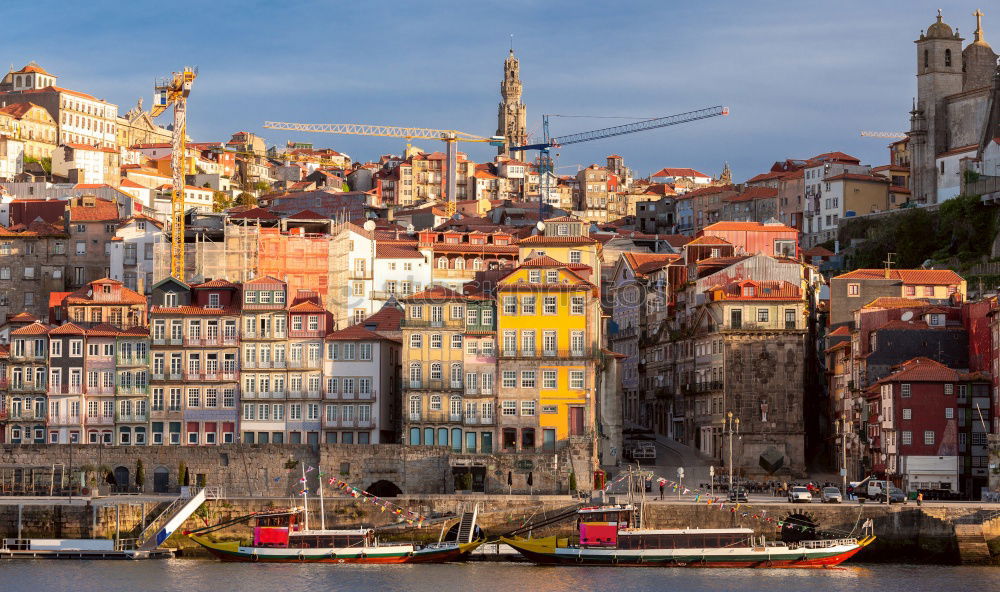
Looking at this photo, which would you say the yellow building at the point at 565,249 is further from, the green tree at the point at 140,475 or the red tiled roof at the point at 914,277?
the green tree at the point at 140,475

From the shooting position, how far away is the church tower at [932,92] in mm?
151250

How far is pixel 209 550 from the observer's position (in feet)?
275

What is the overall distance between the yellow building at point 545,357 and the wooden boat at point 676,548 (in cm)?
1384

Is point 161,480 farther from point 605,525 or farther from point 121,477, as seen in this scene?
point 605,525

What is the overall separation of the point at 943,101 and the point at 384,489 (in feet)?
255

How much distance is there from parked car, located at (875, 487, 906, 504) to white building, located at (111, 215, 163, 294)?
55.1 meters

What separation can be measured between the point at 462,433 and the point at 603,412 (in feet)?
32.8

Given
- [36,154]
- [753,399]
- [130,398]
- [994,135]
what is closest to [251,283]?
[130,398]

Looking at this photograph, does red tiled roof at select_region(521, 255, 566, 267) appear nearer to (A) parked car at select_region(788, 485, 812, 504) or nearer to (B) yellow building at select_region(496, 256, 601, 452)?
(B) yellow building at select_region(496, 256, 601, 452)

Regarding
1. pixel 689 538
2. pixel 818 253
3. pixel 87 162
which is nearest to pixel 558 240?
pixel 689 538

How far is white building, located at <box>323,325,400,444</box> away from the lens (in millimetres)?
99125

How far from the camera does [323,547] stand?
82250 mm

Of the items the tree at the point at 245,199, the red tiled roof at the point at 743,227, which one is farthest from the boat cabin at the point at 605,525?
the tree at the point at 245,199

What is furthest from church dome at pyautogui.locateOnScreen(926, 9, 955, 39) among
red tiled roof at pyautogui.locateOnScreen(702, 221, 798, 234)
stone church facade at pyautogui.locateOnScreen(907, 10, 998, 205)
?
red tiled roof at pyautogui.locateOnScreen(702, 221, 798, 234)
